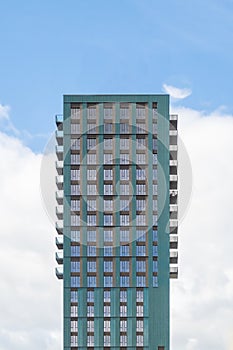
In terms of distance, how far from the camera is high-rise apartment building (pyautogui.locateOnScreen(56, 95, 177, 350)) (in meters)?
43.6

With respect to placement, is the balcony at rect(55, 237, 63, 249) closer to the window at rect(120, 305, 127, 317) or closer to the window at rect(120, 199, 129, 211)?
the window at rect(120, 199, 129, 211)

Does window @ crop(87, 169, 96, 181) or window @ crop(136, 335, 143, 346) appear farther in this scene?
window @ crop(87, 169, 96, 181)

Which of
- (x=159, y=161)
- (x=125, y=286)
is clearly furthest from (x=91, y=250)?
(x=159, y=161)

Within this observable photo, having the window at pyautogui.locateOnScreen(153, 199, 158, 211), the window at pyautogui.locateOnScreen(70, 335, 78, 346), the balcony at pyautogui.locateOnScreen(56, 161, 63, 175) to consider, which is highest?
the balcony at pyautogui.locateOnScreen(56, 161, 63, 175)

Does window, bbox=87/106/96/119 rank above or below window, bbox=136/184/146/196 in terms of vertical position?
above

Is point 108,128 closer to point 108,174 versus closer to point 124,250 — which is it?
point 108,174

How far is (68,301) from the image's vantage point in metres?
43.8

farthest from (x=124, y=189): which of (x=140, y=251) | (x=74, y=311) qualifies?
(x=74, y=311)

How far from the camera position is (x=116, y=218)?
44562mm

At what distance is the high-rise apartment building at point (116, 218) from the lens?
43.6 m

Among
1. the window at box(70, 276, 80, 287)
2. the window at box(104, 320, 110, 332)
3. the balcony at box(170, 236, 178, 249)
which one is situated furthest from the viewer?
the balcony at box(170, 236, 178, 249)

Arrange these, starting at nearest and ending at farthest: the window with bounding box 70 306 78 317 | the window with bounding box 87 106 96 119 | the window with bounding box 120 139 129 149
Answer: the window with bounding box 70 306 78 317 → the window with bounding box 120 139 129 149 → the window with bounding box 87 106 96 119

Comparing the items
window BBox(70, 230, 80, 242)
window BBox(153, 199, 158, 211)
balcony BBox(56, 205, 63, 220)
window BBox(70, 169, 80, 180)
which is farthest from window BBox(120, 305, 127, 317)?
window BBox(70, 169, 80, 180)

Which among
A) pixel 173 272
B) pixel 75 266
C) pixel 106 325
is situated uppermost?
pixel 75 266
